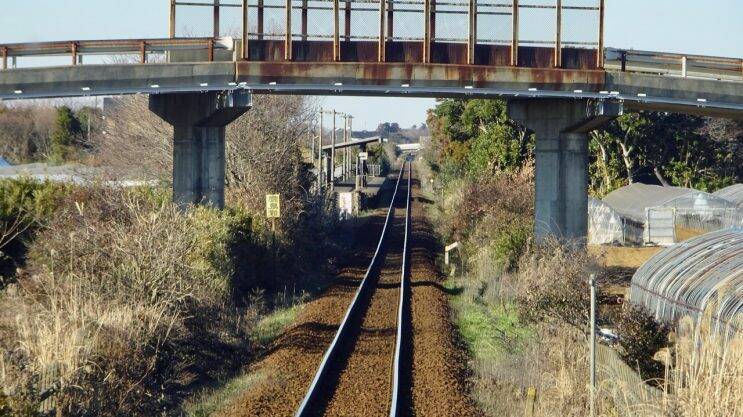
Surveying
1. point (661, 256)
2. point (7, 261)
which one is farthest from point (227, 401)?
point (7, 261)

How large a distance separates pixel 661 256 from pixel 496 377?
14.3 ft

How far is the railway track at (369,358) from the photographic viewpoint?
47.8 ft

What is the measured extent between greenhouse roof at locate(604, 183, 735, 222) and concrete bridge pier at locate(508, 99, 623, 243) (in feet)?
47.4

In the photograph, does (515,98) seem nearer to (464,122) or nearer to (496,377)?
(496,377)

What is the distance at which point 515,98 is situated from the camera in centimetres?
2744

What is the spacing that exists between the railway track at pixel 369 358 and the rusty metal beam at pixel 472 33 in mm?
6227

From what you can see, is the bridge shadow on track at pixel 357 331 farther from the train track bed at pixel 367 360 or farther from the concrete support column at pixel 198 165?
the concrete support column at pixel 198 165

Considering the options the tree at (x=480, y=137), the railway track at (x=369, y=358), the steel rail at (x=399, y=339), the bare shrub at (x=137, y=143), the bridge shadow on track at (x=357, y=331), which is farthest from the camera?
the tree at (x=480, y=137)

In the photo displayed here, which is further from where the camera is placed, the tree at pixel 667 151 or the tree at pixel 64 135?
the tree at pixel 64 135

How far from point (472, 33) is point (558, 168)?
4439 millimetres

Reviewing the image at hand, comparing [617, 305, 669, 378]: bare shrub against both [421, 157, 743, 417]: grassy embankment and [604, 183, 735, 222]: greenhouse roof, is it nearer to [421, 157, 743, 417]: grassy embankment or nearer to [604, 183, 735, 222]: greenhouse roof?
[421, 157, 743, 417]: grassy embankment

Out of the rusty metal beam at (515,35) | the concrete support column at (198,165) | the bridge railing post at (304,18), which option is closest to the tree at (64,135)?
the concrete support column at (198,165)

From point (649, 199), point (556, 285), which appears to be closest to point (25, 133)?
point (649, 199)

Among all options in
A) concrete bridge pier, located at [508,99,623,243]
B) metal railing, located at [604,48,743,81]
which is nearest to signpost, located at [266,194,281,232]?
concrete bridge pier, located at [508,99,623,243]
